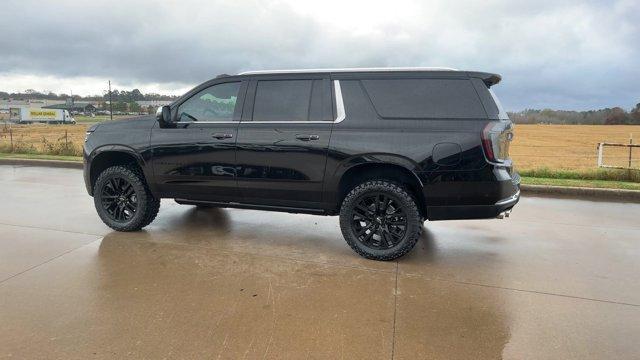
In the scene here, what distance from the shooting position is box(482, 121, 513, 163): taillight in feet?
13.7

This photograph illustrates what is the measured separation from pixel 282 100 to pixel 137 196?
218 cm

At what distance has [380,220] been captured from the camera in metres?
4.60

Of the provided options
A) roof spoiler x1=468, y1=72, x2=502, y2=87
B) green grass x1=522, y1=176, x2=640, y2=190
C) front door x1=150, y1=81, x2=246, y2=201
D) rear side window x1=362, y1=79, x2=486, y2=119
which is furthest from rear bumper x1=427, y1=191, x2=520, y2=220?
green grass x1=522, y1=176, x2=640, y2=190

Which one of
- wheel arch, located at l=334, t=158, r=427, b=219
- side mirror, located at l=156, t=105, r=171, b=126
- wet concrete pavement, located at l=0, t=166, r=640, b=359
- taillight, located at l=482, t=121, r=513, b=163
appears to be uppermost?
side mirror, located at l=156, t=105, r=171, b=126

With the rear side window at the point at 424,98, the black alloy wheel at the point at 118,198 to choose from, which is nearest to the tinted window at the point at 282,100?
the rear side window at the point at 424,98

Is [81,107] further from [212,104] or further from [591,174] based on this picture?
[212,104]

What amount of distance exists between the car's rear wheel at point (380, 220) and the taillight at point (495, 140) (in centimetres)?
86

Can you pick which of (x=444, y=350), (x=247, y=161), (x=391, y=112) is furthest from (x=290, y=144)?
(x=444, y=350)

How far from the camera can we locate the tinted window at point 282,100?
480cm

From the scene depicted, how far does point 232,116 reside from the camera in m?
5.04

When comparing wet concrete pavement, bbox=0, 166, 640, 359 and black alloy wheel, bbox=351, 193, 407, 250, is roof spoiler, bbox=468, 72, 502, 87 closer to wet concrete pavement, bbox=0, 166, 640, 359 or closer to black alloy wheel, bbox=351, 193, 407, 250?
black alloy wheel, bbox=351, 193, 407, 250

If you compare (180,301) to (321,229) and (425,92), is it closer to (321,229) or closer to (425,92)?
(321,229)

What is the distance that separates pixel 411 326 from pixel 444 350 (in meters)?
0.35

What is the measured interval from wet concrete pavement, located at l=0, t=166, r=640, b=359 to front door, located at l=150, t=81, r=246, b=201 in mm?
630
